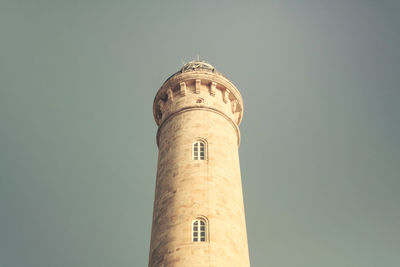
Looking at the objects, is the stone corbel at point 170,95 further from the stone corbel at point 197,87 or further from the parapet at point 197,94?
the stone corbel at point 197,87

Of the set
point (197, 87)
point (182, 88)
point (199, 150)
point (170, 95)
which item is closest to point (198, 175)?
point (199, 150)

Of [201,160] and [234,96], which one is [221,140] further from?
[234,96]

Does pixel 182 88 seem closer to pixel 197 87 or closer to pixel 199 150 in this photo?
pixel 197 87

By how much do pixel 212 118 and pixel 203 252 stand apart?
1102 centimetres

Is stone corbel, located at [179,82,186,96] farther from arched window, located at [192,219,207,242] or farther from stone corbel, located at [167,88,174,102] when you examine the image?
arched window, located at [192,219,207,242]

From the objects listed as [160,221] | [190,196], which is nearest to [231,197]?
[190,196]

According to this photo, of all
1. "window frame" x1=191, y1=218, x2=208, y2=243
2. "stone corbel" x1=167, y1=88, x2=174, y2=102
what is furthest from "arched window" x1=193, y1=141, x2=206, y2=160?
"stone corbel" x1=167, y1=88, x2=174, y2=102

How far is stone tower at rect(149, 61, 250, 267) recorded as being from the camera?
25812 millimetres

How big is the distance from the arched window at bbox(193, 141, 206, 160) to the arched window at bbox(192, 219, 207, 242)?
16.5ft

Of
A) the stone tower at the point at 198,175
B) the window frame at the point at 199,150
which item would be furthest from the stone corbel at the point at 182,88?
the window frame at the point at 199,150

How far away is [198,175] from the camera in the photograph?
94.7 ft

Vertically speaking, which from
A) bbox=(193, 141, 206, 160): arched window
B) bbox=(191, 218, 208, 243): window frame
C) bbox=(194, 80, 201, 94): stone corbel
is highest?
bbox=(194, 80, 201, 94): stone corbel

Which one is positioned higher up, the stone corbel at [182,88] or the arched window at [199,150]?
the stone corbel at [182,88]

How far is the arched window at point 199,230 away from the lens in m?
25.9
